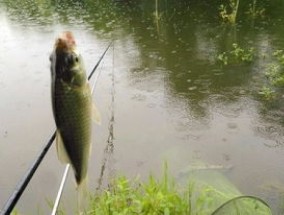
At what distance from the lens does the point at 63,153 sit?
1564 mm

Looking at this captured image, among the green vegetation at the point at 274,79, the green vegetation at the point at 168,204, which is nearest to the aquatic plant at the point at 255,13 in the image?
the green vegetation at the point at 274,79

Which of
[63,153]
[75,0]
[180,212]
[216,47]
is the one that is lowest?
[75,0]

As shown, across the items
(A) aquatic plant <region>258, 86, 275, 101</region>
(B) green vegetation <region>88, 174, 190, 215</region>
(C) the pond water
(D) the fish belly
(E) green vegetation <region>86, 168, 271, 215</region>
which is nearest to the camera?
(D) the fish belly

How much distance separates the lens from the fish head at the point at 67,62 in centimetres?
138

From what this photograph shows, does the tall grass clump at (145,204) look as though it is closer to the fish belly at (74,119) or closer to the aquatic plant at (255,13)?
the fish belly at (74,119)

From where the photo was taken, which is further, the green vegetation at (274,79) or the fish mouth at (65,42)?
the green vegetation at (274,79)

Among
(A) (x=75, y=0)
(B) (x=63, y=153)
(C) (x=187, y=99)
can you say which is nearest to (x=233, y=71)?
(C) (x=187, y=99)

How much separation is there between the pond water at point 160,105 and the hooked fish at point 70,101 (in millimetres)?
2365

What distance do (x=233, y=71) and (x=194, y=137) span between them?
2.97 meters

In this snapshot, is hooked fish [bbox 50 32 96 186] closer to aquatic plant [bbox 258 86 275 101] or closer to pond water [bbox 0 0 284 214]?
pond water [bbox 0 0 284 214]

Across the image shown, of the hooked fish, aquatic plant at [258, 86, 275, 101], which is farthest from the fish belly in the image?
aquatic plant at [258, 86, 275, 101]

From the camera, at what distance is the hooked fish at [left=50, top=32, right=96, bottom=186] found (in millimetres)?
1409

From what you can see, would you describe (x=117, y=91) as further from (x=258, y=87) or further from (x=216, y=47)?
→ (x=216, y=47)

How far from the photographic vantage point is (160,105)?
7.36 metres
